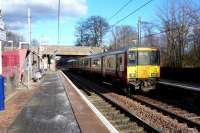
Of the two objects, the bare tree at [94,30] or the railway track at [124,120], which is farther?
the bare tree at [94,30]

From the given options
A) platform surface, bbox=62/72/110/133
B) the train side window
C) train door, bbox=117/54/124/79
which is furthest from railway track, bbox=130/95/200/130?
train door, bbox=117/54/124/79

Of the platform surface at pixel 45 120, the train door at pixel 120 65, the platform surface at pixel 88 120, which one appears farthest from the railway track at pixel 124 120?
the train door at pixel 120 65

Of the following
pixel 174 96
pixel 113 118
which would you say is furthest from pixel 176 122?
pixel 174 96

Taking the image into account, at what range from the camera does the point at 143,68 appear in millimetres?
23078

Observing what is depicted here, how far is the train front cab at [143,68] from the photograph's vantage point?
74.4 feet

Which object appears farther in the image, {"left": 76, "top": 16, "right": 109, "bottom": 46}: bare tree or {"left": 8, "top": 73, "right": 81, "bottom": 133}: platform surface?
{"left": 76, "top": 16, "right": 109, "bottom": 46}: bare tree

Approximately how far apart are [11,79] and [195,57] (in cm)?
2657

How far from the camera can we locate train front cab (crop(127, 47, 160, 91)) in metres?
22.7

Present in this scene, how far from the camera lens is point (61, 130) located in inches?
424

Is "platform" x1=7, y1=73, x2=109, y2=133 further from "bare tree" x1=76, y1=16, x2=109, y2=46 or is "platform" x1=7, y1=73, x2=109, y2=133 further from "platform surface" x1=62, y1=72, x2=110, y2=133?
"bare tree" x1=76, y1=16, x2=109, y2=46

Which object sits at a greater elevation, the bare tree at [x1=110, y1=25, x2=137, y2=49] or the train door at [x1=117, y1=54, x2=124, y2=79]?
the bare tree at [x1=110, y1=25, x2=137, y2=49]

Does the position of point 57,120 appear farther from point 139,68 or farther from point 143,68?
point 143,68

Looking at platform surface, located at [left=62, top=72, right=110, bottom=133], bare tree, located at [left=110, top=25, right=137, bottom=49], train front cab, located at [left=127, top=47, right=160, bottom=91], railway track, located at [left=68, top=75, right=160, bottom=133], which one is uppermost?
bare tree, located at [left=110, top=25, right=137, bottom=49]

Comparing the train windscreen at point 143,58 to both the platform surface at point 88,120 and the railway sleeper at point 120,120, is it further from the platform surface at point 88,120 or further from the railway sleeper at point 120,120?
the railway sleeper at point 120,120
